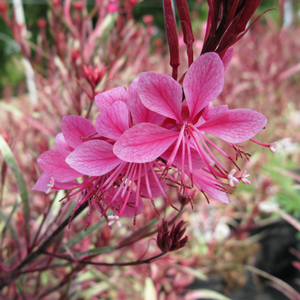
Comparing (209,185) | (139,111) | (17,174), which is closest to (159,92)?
(139,111)

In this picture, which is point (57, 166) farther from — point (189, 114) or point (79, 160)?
point (189, 114)

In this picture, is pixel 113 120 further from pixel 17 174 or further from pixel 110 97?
pixel 17 174

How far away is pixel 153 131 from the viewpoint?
27 cm

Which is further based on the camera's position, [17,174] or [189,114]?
[17,174]

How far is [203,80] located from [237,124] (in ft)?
0.22

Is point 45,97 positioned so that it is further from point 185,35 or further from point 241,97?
point 241,97

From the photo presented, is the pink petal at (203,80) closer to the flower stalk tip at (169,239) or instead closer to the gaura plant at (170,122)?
the gaura plant at (170,122)

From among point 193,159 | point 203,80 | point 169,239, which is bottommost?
point 169,239

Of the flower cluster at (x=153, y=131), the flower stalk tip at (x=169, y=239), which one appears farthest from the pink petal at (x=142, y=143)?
the flower stalk tip at (x=169, y=239)

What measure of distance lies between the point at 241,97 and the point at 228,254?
145 cm

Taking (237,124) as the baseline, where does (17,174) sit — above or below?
below

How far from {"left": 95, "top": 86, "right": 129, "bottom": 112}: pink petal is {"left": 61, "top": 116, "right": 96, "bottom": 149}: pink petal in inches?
1.1

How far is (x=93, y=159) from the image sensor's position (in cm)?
29

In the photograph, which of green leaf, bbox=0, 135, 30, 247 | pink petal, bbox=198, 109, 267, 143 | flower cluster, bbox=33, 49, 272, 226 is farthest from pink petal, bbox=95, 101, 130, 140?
green leaf, bbox=0, 135, 30, 247
